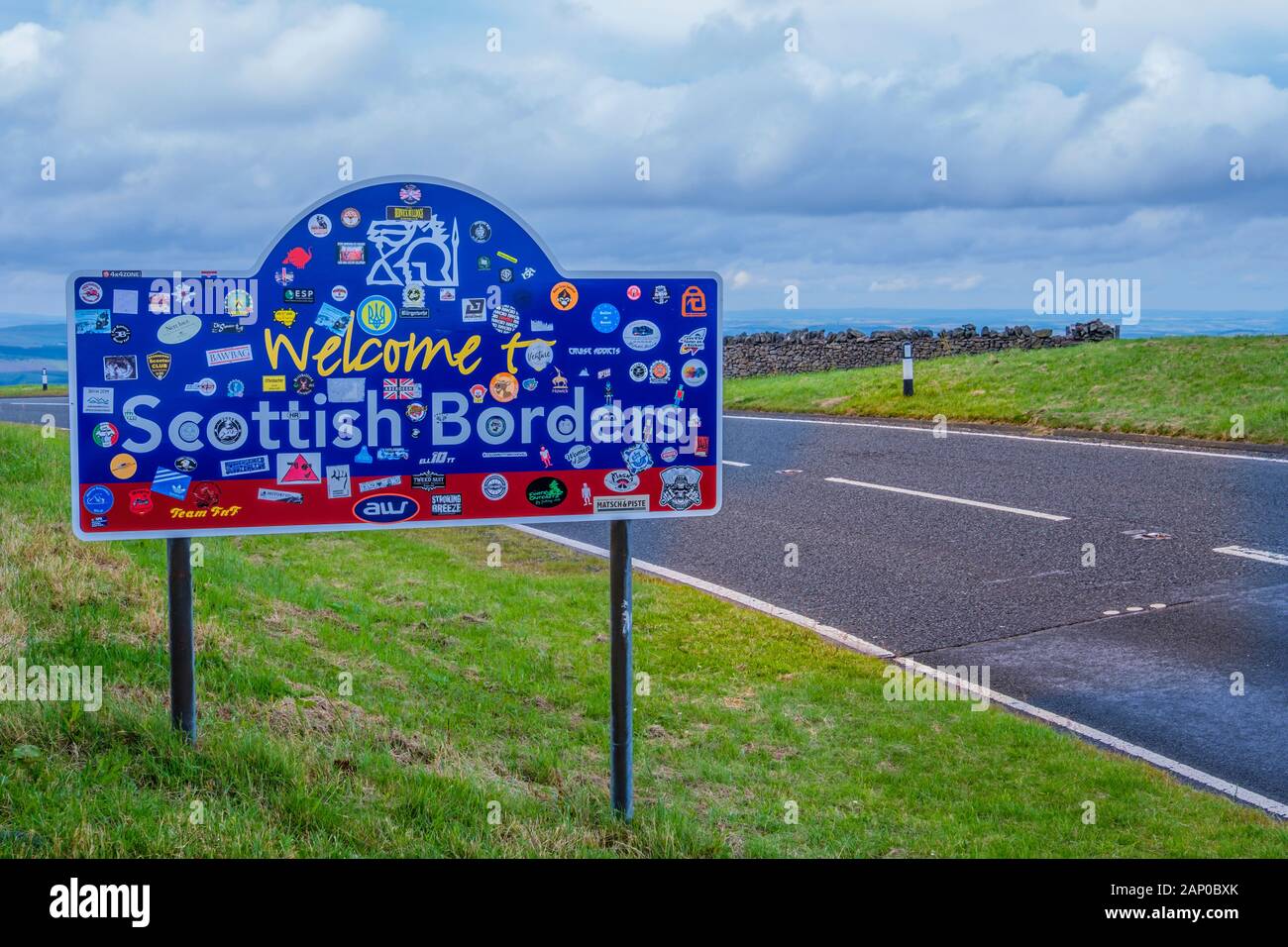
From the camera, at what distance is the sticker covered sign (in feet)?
14.3

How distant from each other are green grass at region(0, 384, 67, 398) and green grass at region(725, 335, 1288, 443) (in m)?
25.8

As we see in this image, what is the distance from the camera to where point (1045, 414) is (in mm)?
16859

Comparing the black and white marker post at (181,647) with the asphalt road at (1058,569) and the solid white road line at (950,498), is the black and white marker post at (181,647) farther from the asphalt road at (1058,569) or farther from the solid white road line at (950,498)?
the solid white road line at (950,498)

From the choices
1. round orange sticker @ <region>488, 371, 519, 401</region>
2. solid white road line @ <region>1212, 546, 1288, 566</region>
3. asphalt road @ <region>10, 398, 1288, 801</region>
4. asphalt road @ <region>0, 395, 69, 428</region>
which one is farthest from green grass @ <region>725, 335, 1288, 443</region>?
asphalt road @ <region>0, 395, 69, 428</region>

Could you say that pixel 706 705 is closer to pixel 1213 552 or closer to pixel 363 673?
pixel 363 673

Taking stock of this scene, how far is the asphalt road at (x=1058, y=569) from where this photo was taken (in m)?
6.23

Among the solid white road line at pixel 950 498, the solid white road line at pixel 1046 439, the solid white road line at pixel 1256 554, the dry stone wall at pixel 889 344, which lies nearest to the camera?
the solid white road line at pixel 1256 554

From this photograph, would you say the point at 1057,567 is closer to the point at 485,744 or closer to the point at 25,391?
the point at 485,744

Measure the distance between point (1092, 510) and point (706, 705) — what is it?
598cm

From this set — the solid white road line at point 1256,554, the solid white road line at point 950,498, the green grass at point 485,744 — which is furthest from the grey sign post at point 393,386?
the solid white road line at point 950,498

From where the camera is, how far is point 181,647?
4.59 meters

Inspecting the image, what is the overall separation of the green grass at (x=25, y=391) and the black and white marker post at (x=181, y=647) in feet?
118

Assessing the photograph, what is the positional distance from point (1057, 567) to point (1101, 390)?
31.4 feet

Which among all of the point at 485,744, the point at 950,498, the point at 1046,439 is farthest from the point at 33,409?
the point at 485,744
